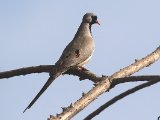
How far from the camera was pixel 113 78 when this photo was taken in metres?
5.71

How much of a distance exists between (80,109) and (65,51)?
5.97m

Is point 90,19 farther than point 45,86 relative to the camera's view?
Yes

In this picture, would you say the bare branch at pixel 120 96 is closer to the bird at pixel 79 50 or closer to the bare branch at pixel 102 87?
the bare branch at pixel 102 87

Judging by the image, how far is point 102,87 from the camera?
5594 millimetres

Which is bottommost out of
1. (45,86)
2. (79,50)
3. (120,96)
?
(120,96)

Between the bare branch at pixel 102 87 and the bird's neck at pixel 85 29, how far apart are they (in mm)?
5136

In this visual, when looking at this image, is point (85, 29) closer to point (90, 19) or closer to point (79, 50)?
point (90, 19)

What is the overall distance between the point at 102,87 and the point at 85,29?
669cm

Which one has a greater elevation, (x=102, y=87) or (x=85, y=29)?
(x=85, y=29)

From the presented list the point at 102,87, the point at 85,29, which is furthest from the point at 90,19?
the point at 102,87

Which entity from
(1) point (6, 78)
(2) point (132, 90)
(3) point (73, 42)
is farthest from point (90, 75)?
(3) point (73, 42)

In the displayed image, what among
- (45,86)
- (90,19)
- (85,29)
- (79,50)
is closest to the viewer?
(45,86)

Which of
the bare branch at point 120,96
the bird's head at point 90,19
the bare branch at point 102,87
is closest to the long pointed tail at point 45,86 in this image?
the bare branch at point 102,87

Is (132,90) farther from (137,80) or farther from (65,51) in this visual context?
(65,51)
